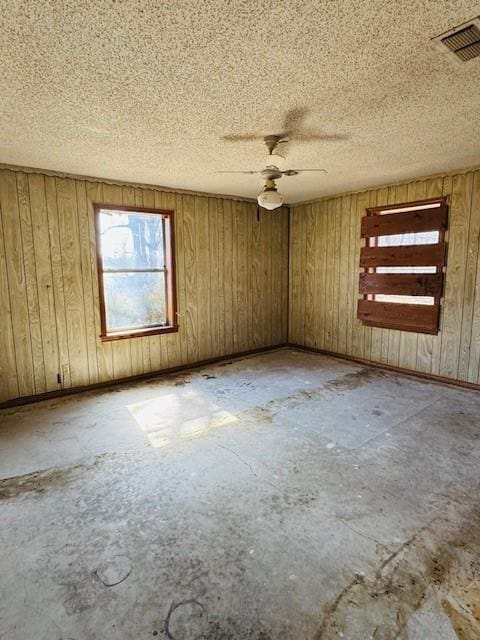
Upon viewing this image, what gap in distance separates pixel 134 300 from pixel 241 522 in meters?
3.22

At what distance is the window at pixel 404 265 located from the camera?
14.0 feet

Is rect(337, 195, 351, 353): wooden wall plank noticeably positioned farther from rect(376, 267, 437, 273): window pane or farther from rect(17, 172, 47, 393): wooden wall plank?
rect(17, 172, 47, 393): wooden wall plank

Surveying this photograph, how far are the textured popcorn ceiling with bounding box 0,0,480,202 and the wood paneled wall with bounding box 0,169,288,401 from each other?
0.53m

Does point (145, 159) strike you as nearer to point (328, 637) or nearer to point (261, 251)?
point (261, 251)

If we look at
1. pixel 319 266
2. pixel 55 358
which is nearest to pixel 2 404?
pixel 55 358

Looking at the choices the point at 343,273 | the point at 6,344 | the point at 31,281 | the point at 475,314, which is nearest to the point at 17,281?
the point at 31,281

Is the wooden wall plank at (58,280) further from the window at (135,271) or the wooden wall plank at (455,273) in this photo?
the wooden wall plank at (455,273)

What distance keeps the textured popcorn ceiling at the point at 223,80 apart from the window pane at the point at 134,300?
4.58ft

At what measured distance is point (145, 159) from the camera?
3.41m

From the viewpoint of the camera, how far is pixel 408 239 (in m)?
4.57

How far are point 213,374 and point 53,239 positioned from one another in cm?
246

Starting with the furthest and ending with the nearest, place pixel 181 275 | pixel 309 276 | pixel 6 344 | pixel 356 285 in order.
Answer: pixel 309 276, pixel 356 285, pixel 181 275, pixel 6 344

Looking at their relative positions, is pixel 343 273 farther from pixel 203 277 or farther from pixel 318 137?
pixel 318 137

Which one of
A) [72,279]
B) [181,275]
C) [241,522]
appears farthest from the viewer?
[181,275]
